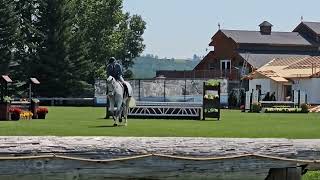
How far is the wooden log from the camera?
5.63 meters

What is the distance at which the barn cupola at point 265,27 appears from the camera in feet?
309

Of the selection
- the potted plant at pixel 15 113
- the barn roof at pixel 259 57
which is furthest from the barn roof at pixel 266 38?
the potted plant at pixel 15 113

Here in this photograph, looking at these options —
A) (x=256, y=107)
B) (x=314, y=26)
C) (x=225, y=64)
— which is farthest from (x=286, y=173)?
(x=314, y=26)

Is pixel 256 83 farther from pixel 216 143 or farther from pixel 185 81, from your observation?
pixel 216 143

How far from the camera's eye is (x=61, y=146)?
18.6 feet

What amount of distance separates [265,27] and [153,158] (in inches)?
3572

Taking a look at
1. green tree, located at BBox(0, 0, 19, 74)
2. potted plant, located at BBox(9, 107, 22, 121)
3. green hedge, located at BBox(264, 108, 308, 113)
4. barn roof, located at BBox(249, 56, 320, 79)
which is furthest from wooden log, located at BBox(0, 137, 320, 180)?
green tree, located at BBox(0, 0, 19, 74)

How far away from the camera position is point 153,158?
226 inches

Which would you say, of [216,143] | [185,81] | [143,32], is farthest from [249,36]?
[216,143]

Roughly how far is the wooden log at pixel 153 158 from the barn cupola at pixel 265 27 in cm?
8913

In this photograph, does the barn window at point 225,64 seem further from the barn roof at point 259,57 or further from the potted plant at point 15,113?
the potted plant at point 15,113

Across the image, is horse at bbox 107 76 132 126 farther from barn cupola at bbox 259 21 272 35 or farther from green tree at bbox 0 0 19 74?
barn cupola at bbox 259 21 272 35

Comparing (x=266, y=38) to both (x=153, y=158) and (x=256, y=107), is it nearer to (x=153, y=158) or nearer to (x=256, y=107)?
(x=256, y=107)

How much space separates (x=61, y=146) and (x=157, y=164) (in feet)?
2.56
